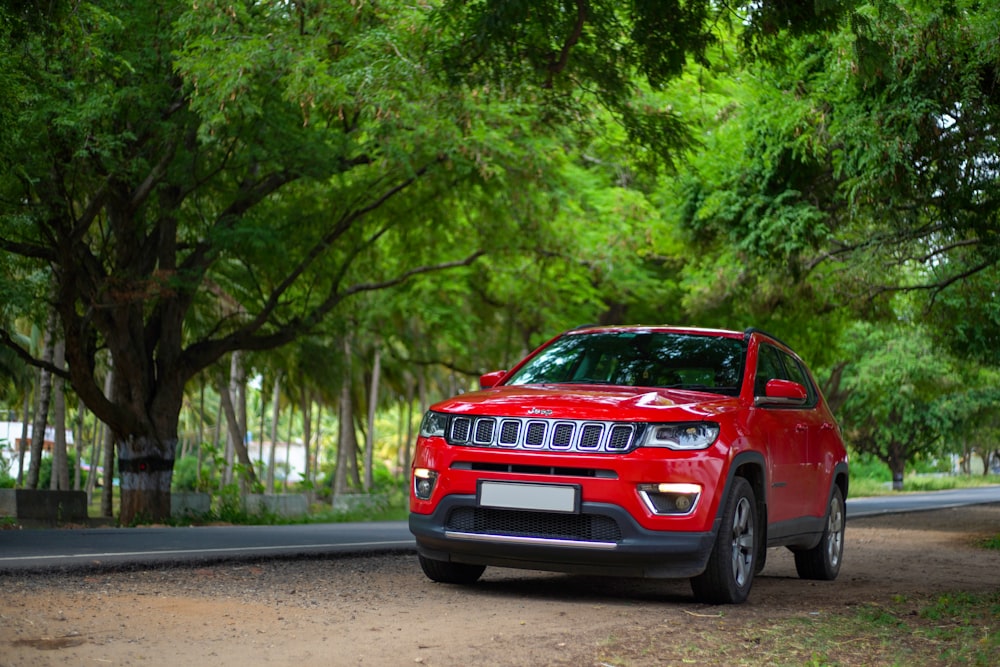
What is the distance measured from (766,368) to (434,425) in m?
2.64

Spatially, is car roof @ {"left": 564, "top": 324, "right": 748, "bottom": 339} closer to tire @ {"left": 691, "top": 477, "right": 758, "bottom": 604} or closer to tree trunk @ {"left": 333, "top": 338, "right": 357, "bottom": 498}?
tire @ {"left": 691, "top": 477, "right": 758, "bottom": 604}

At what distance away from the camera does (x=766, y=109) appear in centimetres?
1592

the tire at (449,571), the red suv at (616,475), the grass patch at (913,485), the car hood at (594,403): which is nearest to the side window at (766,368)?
the red suv at (616,475)

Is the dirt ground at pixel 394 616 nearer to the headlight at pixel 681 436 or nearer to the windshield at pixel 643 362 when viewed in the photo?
the headlight at pixel 681 436

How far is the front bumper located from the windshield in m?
1.43

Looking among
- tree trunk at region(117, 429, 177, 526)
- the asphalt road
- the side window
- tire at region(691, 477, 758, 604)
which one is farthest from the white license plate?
tree trunk at region(117, 429, 177, 526)

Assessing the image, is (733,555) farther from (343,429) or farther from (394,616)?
(343,429)

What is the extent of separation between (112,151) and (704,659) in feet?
42.1

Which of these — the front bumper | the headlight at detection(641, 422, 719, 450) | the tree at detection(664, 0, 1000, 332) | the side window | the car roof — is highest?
the tree at detection(664, 0, 1000, 332)

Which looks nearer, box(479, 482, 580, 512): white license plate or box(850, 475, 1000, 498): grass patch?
box(479, 482, 580, 512): white license plate

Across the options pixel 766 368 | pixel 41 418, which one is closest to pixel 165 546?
pixel 766 368

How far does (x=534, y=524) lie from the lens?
25.3 ft

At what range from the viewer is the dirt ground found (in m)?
5.87

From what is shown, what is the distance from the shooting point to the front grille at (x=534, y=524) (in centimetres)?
760
